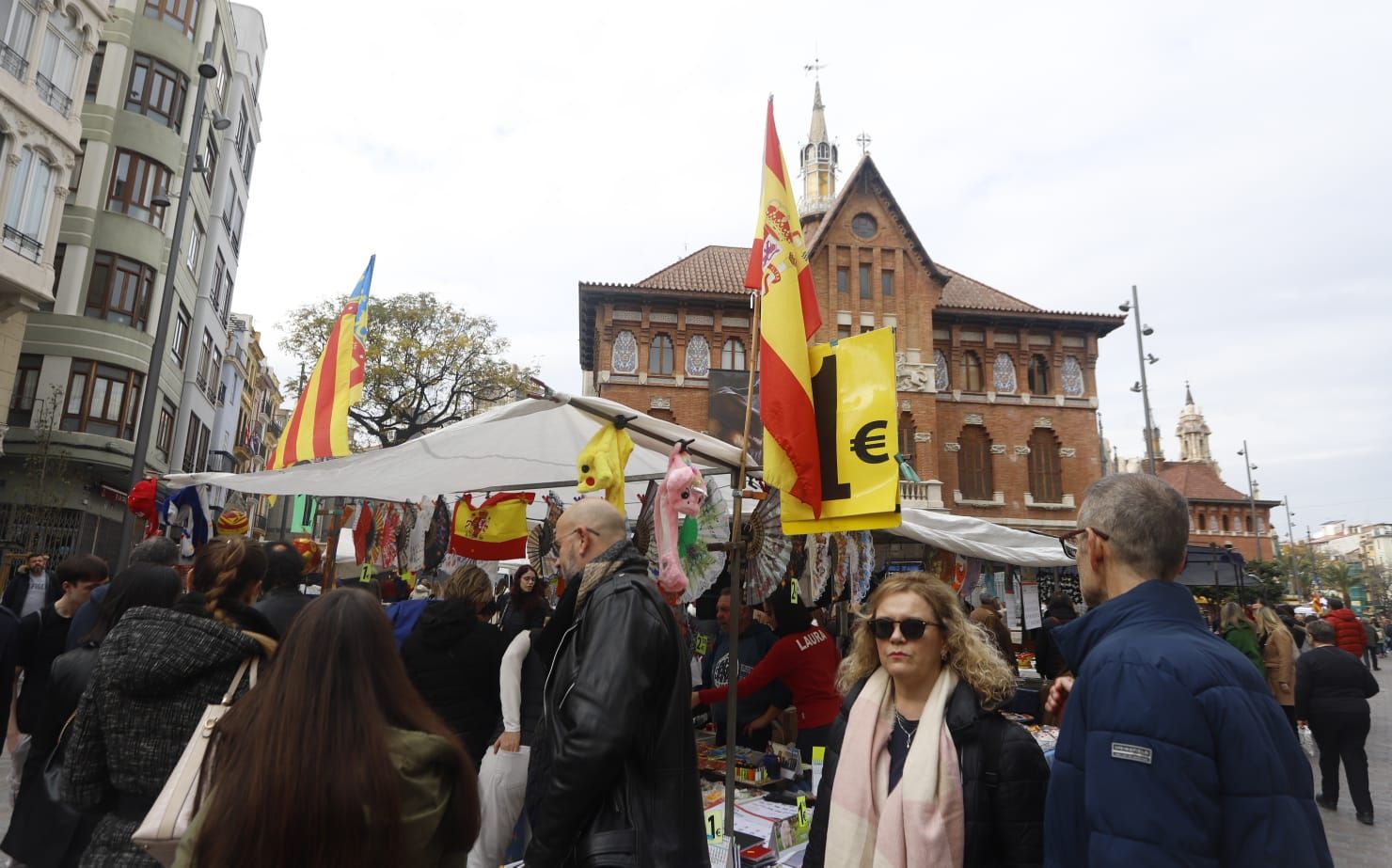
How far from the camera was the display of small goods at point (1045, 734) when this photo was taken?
4.70 meters

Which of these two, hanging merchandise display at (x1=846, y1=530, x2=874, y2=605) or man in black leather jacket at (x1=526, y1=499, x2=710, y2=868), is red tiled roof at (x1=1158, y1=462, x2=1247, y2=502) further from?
man in black leather jacket at (x1=526, y1=499, x2=710, y2=868)

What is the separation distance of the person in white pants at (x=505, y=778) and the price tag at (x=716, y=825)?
3.54 ft

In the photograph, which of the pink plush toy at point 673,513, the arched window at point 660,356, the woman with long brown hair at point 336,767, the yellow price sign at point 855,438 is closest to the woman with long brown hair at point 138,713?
the woman with long brown hair at point 336,767

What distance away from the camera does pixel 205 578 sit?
3.03 meters

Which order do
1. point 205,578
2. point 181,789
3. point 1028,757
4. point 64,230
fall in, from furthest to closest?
point 64,230 → point 205,578 → point 1028,757 → point 181,789

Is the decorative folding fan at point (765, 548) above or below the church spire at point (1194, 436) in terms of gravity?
below

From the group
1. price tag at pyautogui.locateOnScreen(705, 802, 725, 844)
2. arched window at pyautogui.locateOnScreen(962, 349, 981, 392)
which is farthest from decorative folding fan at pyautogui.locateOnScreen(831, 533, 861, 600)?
arched window at pyautogui.locateOnScreen(962, 349, 981, 392)

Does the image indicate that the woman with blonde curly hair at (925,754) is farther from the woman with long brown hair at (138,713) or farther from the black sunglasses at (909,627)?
the woman with long brown hair at (138,713)

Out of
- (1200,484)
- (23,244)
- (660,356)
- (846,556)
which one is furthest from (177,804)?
(1200,484)

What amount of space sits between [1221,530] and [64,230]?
63.6 meters

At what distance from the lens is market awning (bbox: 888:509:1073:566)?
809cm

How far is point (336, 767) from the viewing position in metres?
1.63

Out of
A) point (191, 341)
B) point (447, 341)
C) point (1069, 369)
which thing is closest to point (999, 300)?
point (1069, 369)

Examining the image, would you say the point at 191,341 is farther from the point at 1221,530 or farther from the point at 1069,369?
the point at 1221,530
